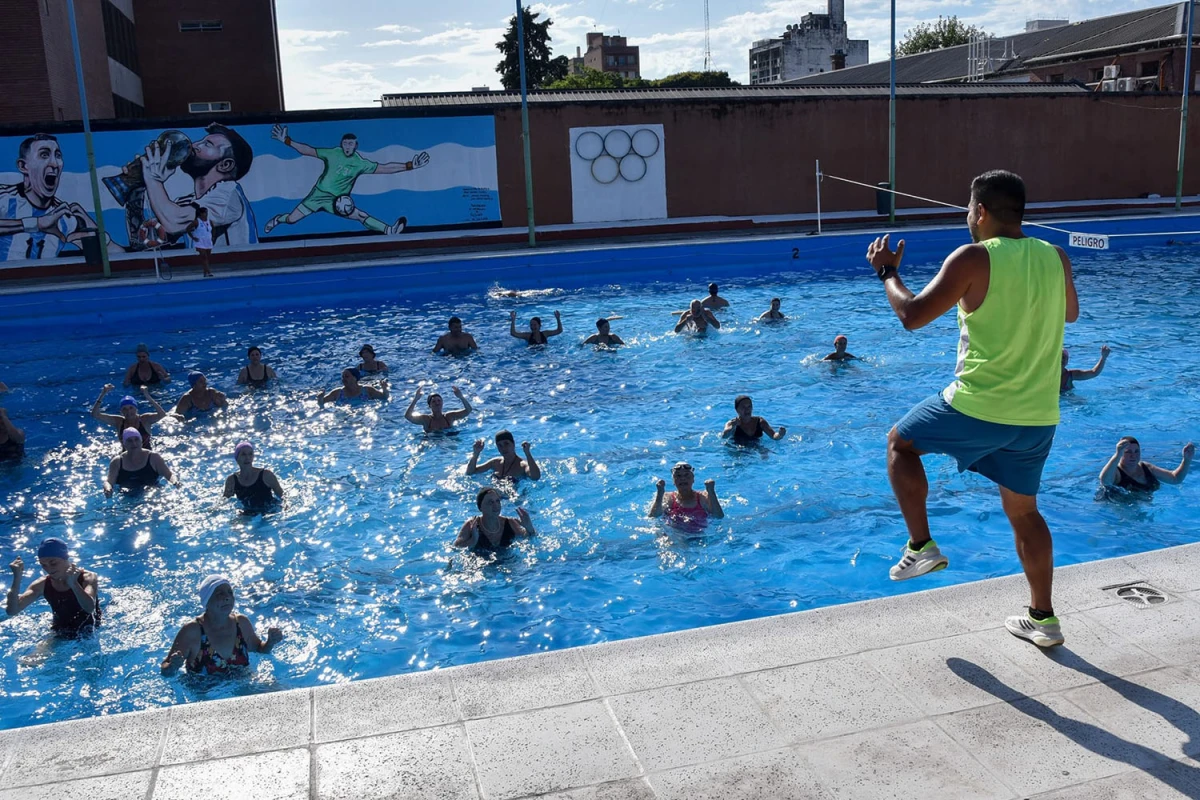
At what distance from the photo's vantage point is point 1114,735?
11.7 ft

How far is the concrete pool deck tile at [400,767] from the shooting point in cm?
341

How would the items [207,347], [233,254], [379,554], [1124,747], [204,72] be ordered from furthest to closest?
[204,72] < [233,254] < [207,347] < [379,554] < [1124,747]

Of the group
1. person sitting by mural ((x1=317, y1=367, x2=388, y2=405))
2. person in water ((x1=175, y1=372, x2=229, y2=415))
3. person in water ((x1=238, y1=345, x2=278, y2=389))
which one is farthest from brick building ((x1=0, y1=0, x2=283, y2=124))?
person sitting by mural ((x1=317, y1=367, x2=388, y2=405))

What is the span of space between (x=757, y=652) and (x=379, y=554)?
15.9ft

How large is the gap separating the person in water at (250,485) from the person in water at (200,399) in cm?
356

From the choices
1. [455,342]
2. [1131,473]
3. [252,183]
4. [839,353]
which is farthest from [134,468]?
[252,183]

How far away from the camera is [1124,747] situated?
11.5 feet

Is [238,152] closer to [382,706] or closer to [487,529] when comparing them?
[487,529]

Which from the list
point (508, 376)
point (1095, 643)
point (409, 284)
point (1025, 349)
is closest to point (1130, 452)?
point (1095, 643)

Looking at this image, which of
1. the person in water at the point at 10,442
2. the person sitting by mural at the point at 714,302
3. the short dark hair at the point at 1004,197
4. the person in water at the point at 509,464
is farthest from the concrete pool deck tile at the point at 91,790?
the person sitting by mural at the point at 714,302

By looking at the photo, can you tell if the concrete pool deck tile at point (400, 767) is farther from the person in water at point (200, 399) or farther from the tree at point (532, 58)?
the tree at point (532, 58)

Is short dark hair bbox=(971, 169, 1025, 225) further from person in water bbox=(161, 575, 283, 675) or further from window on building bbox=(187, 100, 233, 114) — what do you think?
window on building bbox=(187, 100, 233, 114)

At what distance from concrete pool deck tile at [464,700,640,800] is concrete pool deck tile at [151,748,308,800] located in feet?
2.02

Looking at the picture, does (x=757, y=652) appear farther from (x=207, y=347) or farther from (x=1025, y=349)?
(x=207, y=347)
